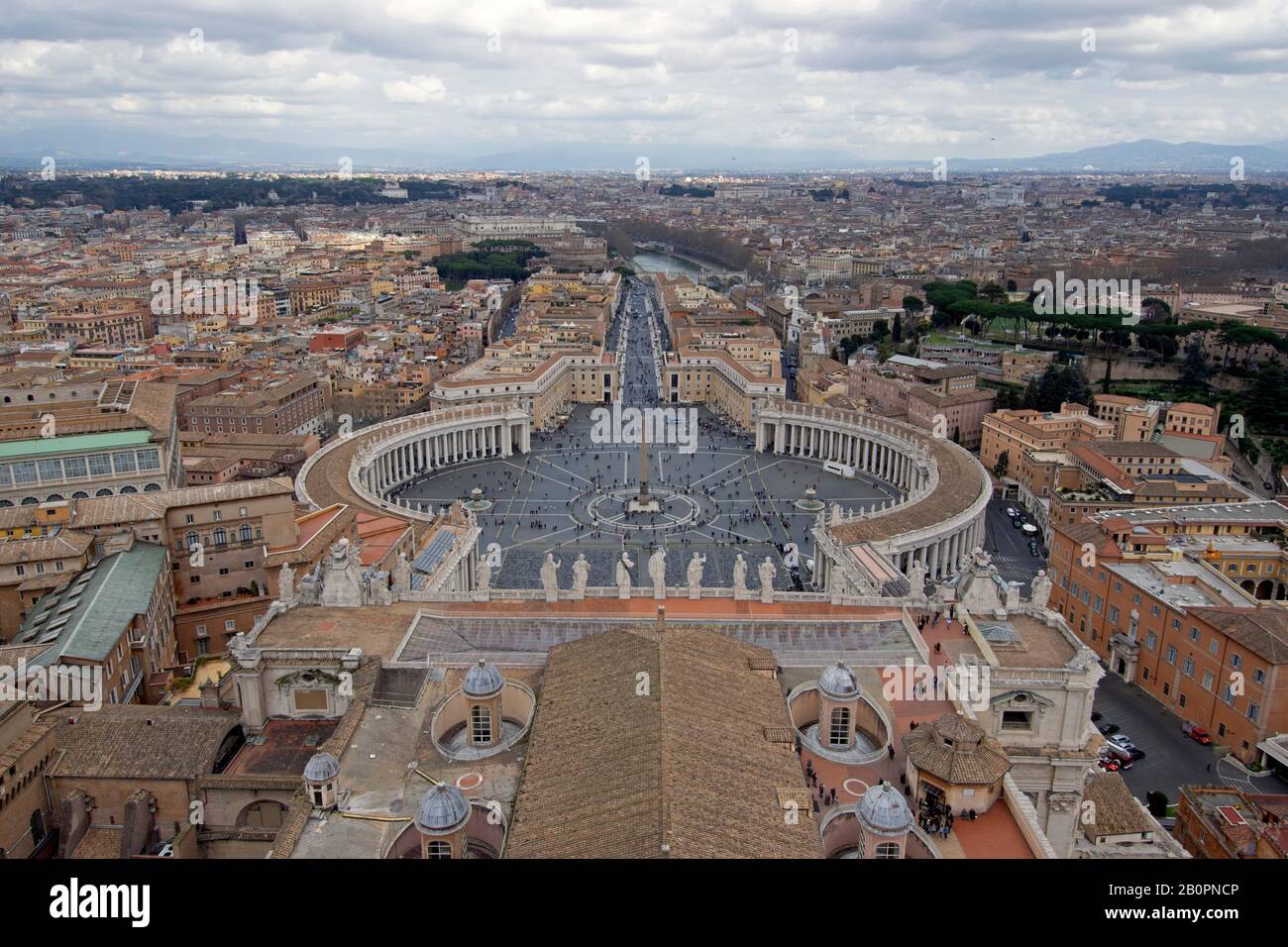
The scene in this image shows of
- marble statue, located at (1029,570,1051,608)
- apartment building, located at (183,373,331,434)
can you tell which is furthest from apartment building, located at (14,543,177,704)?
apartment building, located at (183,373,331,434)

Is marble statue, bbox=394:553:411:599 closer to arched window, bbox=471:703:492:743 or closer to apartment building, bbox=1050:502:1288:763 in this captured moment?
arched window, bbox=471:703:492:743

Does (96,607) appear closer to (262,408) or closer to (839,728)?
(839,728)

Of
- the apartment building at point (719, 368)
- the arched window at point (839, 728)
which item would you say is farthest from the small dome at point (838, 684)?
the apartment building at point (719, 368)

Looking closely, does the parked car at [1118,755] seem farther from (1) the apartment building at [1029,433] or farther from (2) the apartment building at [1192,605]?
(1) the apartment building at [1029,433]

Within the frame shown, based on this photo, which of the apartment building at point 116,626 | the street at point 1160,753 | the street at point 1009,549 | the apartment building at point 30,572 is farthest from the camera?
the street at point 1009,549

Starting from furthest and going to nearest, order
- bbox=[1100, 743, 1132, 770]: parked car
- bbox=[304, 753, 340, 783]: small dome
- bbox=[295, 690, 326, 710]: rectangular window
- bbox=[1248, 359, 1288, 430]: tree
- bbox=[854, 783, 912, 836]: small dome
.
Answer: bbox=[1248, 359, 1288, 430]: tree
bbox=[1100, 743, 1132, 770]: parked car
bbox=[295, 690, 326, 710]: rectangular window
bbox=[304, 753, 340, 783]: small dome
bbox=[854, 783, 912, 836]: small dome

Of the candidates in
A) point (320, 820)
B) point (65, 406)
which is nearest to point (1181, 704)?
point (320, 820)
